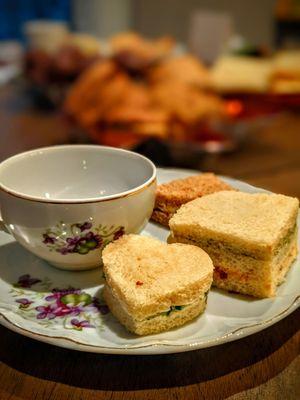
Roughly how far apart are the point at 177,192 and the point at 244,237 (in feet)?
0.59

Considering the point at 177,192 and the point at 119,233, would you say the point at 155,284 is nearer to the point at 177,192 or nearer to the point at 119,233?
the point at 119,233

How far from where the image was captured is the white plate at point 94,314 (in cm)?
53

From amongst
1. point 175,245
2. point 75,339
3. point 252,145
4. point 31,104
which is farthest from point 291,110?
point 75,339

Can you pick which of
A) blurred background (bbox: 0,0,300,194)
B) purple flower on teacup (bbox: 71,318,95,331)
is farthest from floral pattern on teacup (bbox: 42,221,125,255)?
blurred background (bbox: 0,0,300,194)

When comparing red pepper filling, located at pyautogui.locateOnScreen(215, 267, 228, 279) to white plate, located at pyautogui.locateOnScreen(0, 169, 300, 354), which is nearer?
white plate, located at pyautogui.locateOnScreen(0, 169, 300, 354)

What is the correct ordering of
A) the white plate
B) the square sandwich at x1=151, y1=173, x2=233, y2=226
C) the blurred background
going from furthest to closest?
the blurred background
the square sandwich at x1=151, y1=173, x2=233, y2=226
the white plate

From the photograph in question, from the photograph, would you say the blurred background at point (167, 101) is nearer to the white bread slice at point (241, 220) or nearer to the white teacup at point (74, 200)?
the white teacup at point (74, 200)

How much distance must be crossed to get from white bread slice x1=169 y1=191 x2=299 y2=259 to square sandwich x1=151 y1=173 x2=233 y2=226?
46 millimetres

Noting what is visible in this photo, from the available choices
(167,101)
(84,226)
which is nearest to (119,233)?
(84,226)

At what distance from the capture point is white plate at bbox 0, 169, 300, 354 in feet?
1.75

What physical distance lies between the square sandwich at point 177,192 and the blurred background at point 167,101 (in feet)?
1.22

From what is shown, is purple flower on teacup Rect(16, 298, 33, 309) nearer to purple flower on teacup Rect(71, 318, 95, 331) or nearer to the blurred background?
purple flower on teacup Rect(71, 318, 95, 331)

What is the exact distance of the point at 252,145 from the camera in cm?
162

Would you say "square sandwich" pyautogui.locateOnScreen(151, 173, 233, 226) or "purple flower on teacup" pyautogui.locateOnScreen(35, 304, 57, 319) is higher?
"square sandwich" pyautogui.locateOnScreen(151, 173, 233, 226)
